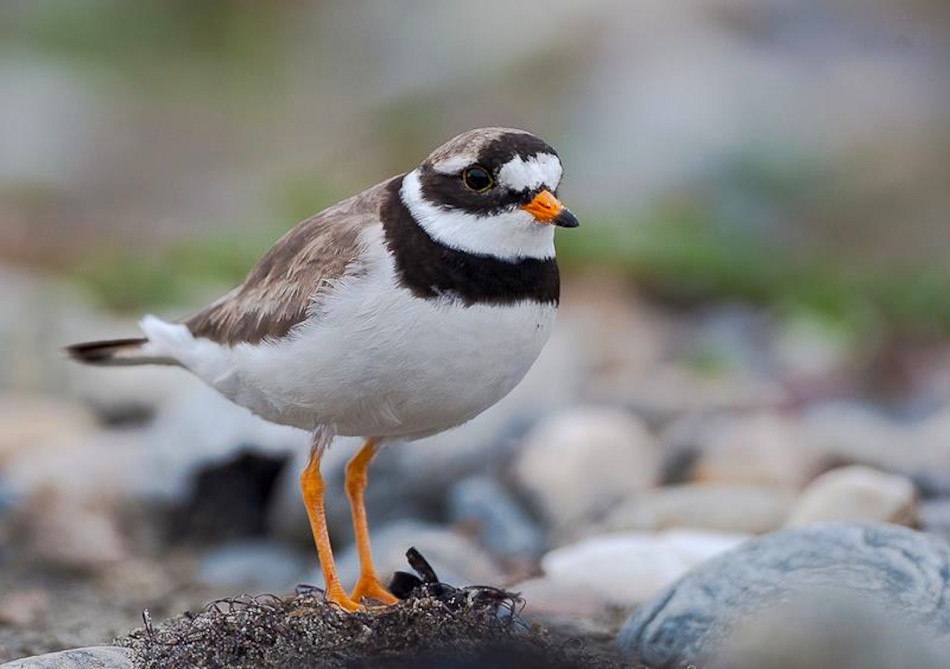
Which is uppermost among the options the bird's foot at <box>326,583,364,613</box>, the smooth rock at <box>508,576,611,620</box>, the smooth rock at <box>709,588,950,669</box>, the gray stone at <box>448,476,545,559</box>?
the gray stone at <box>448,476,545,559</box>

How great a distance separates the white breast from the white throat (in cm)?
17

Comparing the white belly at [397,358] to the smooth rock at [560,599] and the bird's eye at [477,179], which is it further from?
the smooth rock at [560,599]

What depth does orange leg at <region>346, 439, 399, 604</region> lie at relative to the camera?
17.0 ft

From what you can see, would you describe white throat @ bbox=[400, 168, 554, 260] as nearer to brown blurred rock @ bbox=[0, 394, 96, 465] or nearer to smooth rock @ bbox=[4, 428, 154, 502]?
smooth rock @ bbox=[4, 428, 154, 502]

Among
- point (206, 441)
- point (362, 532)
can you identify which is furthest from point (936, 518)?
point (206, 441)

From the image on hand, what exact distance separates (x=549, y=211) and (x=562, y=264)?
7.06 meters

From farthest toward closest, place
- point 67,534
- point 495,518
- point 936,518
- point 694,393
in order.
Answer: point 694,393 → point 495,518 → point 67,534 → point 936,518

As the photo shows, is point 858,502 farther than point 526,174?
Yes

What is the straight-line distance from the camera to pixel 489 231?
4.64 meters

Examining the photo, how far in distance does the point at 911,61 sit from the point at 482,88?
5.51 m

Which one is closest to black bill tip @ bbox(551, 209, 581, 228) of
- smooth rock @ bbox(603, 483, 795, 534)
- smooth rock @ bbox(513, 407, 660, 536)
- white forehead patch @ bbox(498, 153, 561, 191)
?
white forehead patch @ bbox(498, 153, 561, 191)

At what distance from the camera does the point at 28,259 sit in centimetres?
1320

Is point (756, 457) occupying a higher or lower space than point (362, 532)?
higher

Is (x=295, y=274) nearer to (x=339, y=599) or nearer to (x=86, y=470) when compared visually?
(x=339, y=599)
